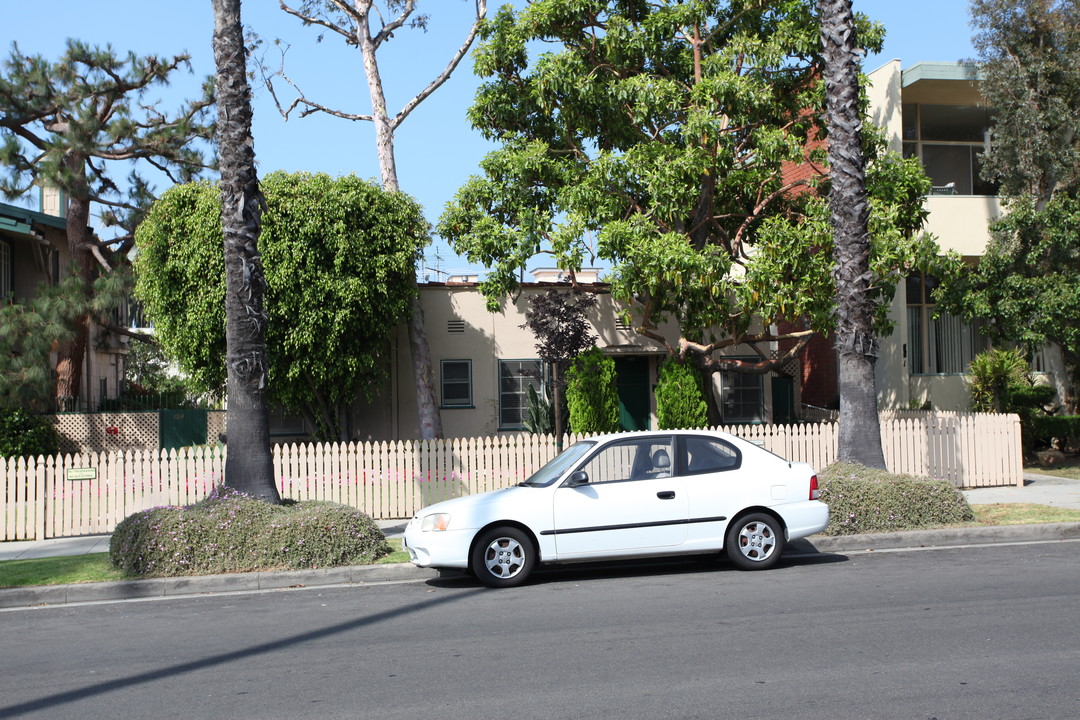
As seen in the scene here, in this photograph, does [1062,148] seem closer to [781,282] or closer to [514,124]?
[781,282]

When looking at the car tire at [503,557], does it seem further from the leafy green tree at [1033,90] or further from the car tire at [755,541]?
Result: the leafy green tree at [1033,90]

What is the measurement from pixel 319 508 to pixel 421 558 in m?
2.19

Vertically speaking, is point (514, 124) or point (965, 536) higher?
point (514, 124)

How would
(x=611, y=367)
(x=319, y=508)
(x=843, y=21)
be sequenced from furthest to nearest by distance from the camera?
(x=611, y=367) → (x=843, y=21) → (x=319, y=508)

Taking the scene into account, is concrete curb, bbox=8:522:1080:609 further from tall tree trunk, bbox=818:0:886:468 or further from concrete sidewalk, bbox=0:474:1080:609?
tall tree trunk, bbox=818:0:886:468

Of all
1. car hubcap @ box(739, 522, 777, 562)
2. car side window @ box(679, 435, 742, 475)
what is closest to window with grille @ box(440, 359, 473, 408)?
car side window @ box(679, 435, 742, 475)

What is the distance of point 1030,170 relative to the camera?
1972 cm

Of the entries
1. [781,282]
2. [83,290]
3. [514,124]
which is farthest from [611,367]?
[83,290]

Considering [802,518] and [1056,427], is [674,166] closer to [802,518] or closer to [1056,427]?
[802,518]

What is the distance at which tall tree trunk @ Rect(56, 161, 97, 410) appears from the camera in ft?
70.1

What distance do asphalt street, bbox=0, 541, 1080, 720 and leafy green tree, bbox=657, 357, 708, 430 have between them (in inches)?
328

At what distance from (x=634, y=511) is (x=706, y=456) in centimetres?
104

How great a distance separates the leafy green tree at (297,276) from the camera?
18.0 m

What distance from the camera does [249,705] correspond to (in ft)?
19.7
